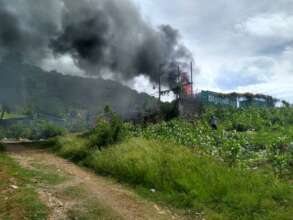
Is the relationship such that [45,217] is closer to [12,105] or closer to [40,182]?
[40,182]

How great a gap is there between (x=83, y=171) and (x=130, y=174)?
7.39 ft

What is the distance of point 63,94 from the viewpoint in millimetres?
55469

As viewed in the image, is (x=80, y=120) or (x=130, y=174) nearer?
(x=130, y=174)

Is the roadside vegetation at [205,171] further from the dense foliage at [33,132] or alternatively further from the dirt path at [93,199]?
the dense foliage at [33,132]

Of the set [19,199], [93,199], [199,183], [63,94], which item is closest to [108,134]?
[199,183]

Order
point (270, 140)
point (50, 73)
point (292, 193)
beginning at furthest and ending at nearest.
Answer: point (50, 73), point (270, 140), point (292, 193)

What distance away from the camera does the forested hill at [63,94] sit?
36.9 metres

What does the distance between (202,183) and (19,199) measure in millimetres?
3800

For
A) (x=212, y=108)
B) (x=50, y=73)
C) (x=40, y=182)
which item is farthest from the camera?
(x=50, y=73)

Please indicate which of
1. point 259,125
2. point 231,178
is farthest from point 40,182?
point 259,125

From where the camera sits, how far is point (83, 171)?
10.8 m

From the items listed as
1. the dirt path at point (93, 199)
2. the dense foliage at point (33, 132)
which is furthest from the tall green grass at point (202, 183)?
the dense foliage at point (33, 132)

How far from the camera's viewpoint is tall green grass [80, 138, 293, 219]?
6.44 meters

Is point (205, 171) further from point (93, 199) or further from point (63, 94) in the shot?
point (63, 94)
